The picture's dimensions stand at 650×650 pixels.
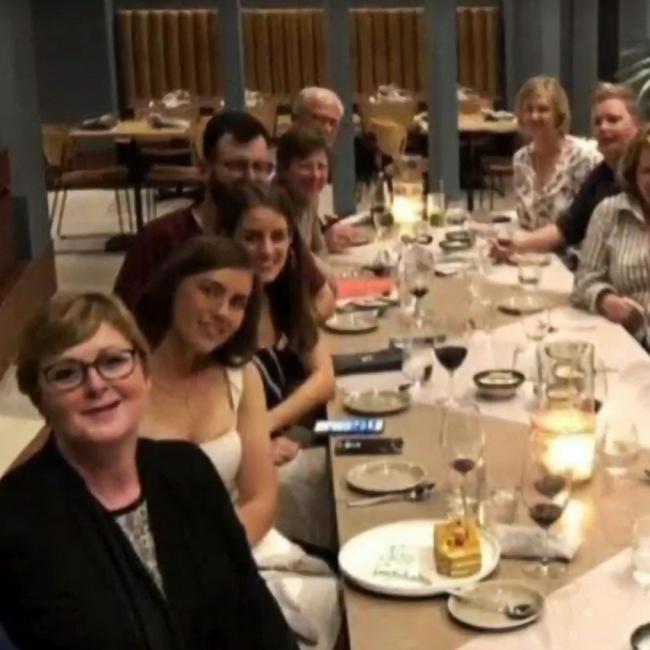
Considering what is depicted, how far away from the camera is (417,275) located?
4074 millimetres

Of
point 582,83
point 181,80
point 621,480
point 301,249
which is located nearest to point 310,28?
point 181,80

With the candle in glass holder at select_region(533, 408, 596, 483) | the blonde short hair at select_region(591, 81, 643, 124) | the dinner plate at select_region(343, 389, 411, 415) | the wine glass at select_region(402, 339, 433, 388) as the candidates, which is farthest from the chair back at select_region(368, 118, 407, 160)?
the candle in glass holder at select_region(533, 408, 596, 483)

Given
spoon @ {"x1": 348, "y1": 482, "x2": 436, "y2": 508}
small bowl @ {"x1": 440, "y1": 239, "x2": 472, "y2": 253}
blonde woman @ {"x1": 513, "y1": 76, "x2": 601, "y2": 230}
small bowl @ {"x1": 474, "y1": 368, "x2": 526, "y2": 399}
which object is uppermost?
blonde woman @ {"x1": 513, "y1": 76, "x2": 601, "y2": 230}

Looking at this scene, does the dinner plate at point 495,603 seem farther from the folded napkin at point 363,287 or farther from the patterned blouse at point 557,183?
the patterned blouse at point 557,183

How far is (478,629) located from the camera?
208cm

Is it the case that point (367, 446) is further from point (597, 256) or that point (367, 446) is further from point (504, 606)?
point (597, 256)

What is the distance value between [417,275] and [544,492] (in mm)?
1747

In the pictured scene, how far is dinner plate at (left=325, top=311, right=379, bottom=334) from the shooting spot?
3932mm

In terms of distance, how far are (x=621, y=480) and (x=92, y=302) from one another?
1.15 meters

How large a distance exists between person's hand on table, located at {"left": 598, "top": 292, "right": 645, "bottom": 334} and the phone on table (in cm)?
116

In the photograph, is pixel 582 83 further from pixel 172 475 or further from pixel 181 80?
pixel 172 475

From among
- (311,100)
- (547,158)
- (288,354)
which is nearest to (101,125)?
(311,100)

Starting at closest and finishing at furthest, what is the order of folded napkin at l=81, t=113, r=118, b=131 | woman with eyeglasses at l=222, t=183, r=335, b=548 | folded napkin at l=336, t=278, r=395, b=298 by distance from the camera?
woman with eyeglasses at l=222, t=183, r=335, b=548 → folded napkin at l=336, t=278, r=395, b=298 → folded napkin at l=81, t=113, r=118, b=131

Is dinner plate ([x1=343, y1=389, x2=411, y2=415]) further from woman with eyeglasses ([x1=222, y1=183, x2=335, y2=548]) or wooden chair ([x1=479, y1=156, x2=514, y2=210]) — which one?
wooden chair ([x1=479, y1=156, x2=514, y2=210])
